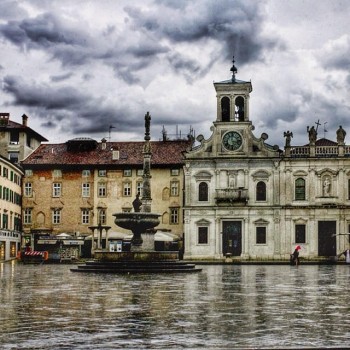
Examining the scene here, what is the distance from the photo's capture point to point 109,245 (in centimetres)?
6869

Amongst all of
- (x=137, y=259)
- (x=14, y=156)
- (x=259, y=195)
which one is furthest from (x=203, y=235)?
(x=137, y=259)

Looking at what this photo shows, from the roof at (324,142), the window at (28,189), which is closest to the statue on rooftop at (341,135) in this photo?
the roof at (324,142)

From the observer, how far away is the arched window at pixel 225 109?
67312 mm

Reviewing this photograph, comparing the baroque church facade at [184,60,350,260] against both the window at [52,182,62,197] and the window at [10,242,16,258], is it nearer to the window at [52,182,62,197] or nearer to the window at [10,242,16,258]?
the window at [52,182,62,197]

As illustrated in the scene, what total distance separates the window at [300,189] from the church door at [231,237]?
19.4 ft

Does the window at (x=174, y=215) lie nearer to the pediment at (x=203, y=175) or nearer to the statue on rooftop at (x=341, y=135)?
the pediment at (x=203, y=175)

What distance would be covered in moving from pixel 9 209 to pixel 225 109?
2236 centimetres

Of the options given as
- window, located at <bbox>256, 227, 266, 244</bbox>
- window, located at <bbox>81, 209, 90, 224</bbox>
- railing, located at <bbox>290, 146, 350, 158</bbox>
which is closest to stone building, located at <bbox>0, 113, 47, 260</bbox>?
window, located at <bbox>81, 209, 90, 224</bbox>

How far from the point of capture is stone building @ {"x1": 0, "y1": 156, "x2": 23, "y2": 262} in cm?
6400

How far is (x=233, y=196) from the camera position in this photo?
2603 inches

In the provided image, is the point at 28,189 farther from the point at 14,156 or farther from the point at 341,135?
the point at 341,135

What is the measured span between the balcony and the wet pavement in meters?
44.0

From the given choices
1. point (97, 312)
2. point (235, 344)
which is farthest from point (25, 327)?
point (235, 344)

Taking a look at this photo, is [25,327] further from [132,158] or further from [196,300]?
[132,158]
